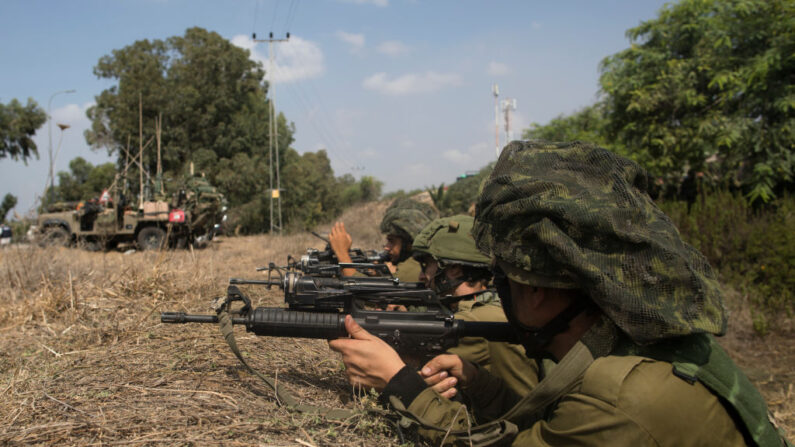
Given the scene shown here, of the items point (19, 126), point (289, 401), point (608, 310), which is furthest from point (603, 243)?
point (19, 126)

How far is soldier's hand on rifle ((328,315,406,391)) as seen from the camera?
2.15m

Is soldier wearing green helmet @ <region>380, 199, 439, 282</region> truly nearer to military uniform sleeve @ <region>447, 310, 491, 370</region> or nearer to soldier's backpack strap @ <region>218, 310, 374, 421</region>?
military uniform sleeve @ <region>447, 310, 491, 370</region>

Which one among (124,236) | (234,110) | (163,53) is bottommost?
(124,236)

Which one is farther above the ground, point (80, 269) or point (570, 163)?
point (570, 163)

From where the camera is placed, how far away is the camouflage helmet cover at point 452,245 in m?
3.37

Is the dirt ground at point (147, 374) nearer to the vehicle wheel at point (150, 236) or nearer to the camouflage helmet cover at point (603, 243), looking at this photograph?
the camouflage helmet cover at point (603, 243)

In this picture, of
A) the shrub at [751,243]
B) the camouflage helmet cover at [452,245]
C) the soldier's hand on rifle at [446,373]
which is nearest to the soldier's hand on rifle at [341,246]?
the camouflage helmet cover at [452,245]

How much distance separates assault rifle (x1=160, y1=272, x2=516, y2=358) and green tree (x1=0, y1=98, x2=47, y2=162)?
39884 mm

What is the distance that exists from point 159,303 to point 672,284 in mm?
4019

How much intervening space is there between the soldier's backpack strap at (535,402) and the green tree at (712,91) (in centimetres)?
1068

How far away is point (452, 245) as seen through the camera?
3.42 meters

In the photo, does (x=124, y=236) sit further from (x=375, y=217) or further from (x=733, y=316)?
(x=733, y=316)

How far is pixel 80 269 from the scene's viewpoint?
18.9 feet

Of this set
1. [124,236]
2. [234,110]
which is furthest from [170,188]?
[234,110]
